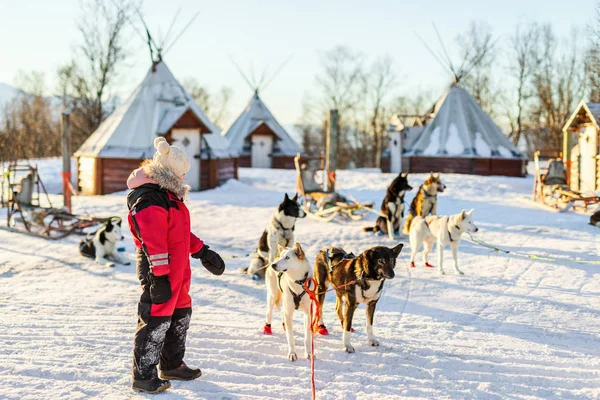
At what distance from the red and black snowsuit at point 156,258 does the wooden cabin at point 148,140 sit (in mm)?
13129

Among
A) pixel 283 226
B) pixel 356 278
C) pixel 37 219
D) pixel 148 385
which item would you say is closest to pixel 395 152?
pixel 37 219

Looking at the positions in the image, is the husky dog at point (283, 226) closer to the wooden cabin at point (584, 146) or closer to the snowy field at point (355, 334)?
the snowy field at point (355, 334)

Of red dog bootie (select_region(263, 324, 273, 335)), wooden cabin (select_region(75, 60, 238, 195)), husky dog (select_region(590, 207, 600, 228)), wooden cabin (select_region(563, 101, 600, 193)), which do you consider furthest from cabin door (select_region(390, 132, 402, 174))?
red dog bootie (select_region(263, 324, 273, 335))

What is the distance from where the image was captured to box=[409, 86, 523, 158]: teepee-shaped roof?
2214cm

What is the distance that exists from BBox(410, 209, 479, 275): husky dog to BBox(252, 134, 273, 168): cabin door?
20.2 m

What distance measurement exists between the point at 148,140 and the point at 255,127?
34.1 ft

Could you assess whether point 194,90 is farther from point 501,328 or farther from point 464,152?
point 501,328

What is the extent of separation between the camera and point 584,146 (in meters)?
16.7

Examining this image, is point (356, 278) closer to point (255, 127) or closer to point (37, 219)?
point (37, 219)

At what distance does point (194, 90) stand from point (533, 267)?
4134 cm

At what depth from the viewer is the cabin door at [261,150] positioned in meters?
27.7

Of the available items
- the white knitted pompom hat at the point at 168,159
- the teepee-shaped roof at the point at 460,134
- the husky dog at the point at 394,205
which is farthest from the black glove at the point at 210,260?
the teepee-shaped roof at the point at 460,134

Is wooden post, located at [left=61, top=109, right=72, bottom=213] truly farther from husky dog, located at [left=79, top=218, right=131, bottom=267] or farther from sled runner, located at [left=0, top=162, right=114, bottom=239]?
husky dog, located at [left=79, top=218, right=131, bottom=267]

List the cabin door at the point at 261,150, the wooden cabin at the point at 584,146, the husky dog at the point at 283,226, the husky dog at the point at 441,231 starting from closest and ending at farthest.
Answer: the husky dog at the point at 283,226
the husky dog at the point at 441,231
the wooden cabin at the point at 584,146
the cabin door at the point at 261,150
